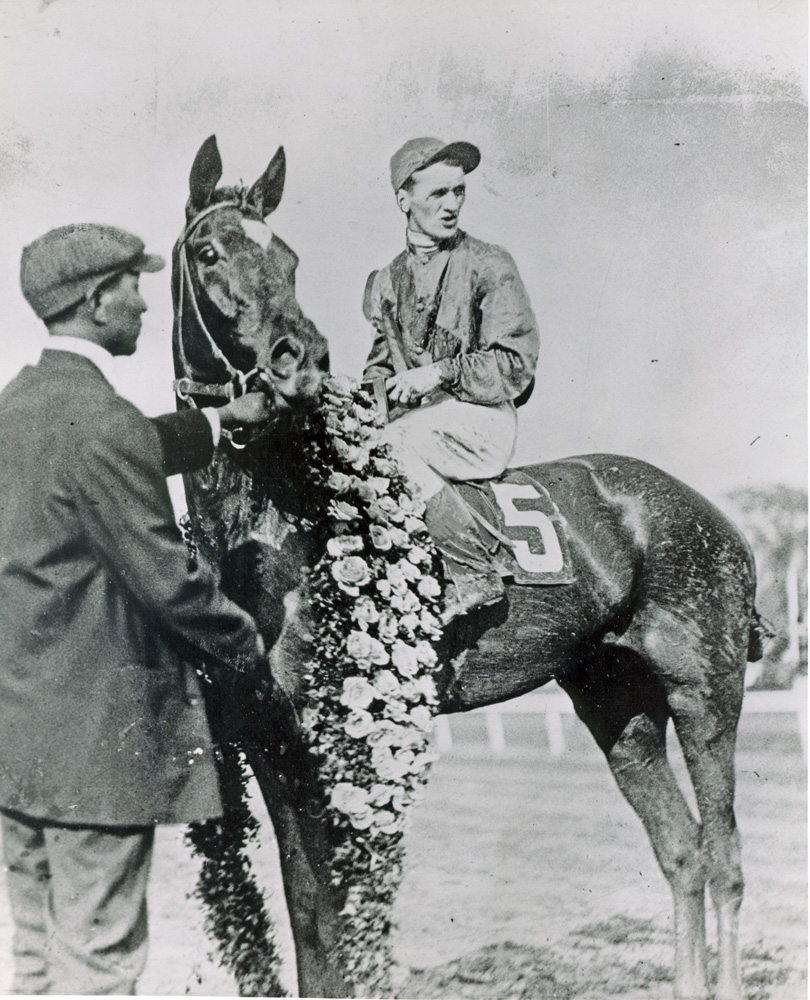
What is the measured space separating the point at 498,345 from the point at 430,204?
0.54m

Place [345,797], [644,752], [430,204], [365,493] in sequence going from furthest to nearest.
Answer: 1. [430,204]
2. [644,752]
3. [365,493]
4. [345,797]

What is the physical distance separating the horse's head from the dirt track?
1.29m

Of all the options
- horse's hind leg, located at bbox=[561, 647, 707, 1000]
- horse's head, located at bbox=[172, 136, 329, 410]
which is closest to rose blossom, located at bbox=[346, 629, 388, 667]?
horse's hind leg, located at bbox=[561, 647, 707, 1000]

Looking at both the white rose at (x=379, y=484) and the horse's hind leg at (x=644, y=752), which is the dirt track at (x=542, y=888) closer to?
the horse's hind leg at (x=644, y=752)

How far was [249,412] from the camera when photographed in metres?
3.27

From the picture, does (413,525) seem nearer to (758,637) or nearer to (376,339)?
(376,339)

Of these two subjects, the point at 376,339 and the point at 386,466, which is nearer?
the point at 386,466

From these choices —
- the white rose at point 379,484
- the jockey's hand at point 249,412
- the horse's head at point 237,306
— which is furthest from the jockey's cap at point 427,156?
the white rose at point 379,484

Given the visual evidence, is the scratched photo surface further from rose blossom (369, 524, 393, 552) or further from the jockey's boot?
rose blossom (369, 524, 393, 552)

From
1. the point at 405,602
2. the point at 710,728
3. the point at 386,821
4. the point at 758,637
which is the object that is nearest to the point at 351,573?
the point at 405,602

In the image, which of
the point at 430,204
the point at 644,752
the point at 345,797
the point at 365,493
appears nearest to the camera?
the point at 345,797

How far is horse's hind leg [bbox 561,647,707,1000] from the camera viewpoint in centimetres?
334

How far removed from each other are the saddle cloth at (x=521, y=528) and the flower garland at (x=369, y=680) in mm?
195

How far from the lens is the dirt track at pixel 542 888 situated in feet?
10.7
